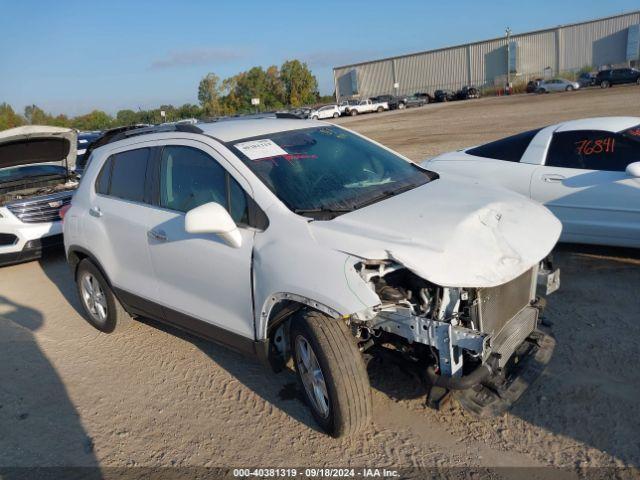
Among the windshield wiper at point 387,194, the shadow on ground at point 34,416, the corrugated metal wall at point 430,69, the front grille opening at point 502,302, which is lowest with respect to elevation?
the shadow on ground at point 34,416

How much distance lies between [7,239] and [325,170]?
579 centimetres

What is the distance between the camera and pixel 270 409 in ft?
11.7

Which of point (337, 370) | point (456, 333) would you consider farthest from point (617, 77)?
point (337, 370)

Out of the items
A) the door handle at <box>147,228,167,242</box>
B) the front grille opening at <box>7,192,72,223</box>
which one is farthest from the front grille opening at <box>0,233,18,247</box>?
the door handle at <box>147,228,167,242</box>

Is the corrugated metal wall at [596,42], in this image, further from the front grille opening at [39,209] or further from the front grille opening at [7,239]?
the front grille opening at [7,239]

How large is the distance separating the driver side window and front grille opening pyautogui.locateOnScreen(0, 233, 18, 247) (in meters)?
4.60

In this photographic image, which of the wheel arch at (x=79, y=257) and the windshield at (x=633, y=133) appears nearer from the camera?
the wheel arch at (x=79, y=257)

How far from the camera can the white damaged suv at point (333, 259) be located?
284 cm

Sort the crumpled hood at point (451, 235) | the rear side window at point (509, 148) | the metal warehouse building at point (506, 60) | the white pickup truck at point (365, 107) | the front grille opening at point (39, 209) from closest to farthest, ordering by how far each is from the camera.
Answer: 1. the crumpled hood at point (451, 235)
2. the rear side window at point (509, 148)
3. the front grille opening at point (39, 209)
4. the white pickup truck at point (365, 107)
5. the metal warehouse building at point (506, 60)

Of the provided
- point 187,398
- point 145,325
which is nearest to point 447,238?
point 187,398

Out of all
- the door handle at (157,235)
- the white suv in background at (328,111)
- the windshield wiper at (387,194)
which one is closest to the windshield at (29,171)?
the door handle at (157,235)

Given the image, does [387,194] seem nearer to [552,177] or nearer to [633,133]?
[552,177]

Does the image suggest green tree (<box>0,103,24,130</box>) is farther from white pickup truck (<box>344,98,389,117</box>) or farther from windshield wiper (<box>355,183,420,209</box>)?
windshield wiper (<box>355,183,420,209</box>)

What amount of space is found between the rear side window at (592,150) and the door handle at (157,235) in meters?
4.01
